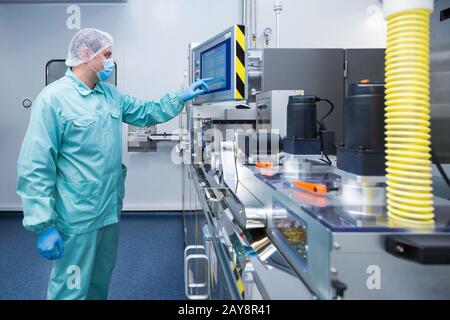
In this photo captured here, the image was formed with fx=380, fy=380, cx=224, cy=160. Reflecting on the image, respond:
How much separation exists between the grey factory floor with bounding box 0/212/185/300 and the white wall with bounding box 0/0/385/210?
0.71 meters

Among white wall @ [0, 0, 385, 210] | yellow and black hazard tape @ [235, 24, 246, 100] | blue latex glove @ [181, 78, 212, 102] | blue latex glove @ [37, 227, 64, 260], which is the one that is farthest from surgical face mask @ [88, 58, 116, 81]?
white wall @ [0, 0, 385, 210]

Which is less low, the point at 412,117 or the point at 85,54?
the point at 85,54

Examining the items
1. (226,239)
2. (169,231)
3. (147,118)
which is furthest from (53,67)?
(226,239)

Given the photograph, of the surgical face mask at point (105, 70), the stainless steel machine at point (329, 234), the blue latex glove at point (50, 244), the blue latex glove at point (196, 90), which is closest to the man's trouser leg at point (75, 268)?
the blue latex glove at point (50, 244)

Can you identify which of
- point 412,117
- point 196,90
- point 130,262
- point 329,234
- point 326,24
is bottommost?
point 130,262

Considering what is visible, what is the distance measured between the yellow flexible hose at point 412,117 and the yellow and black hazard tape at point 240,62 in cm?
103

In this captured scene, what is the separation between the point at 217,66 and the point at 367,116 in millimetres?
1161

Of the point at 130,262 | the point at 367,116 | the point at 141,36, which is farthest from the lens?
the point at 141,36

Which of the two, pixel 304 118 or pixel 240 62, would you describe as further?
pixel 240 62

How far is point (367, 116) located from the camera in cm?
74

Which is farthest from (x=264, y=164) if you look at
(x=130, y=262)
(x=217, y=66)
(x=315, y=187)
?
(x=130, y=262)

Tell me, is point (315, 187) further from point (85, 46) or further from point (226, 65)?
point (85, 46)

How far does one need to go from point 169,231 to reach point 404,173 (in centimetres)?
298

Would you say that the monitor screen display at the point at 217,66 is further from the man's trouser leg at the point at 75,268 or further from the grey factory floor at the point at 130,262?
the grey factory floor at the point at 130,262
